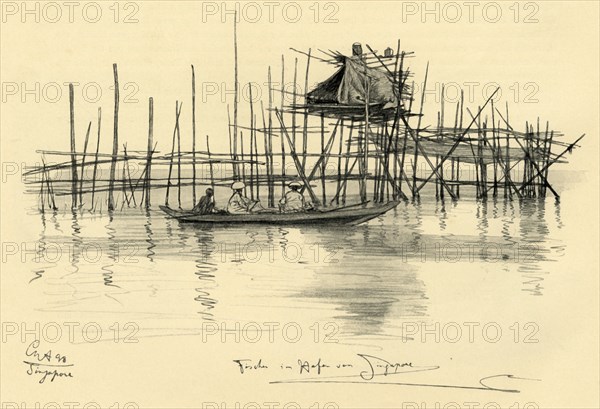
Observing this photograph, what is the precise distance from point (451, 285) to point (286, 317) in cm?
198

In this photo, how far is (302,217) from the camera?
12.4 metres

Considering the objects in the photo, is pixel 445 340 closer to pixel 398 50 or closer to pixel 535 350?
pixel 535 350

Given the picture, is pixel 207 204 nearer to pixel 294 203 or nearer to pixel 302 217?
pixel 294 203

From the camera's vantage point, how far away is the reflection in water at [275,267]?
788 centimetres

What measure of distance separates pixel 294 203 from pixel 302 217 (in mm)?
371

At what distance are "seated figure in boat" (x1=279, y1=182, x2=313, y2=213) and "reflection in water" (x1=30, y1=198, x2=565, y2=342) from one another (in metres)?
0.35

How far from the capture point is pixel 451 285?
822 cm

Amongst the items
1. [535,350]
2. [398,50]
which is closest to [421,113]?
[398,50]
